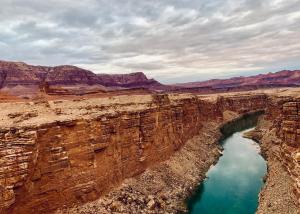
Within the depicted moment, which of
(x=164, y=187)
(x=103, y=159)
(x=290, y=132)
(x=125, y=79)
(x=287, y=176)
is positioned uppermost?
(x=125, y=79)

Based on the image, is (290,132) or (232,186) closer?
(290,132)

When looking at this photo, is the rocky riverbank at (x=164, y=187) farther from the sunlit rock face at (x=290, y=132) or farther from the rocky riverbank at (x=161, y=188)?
the sunlit rock face at (x=290, y=132)

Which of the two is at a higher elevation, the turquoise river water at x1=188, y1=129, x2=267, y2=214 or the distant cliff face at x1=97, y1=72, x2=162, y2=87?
the distant cliff face at x1=97, y1=72, x2=162, y2=87

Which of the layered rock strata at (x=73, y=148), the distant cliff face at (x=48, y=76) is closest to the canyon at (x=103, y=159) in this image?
the layered rock strata at (x=73, y=148)

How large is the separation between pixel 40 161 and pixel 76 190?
4.84 meters

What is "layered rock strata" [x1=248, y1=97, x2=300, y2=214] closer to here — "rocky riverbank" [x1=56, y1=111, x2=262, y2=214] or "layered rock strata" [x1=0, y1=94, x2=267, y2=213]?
"rocky riverbank" [x1=56, y1=111, x2=262, y2=214]

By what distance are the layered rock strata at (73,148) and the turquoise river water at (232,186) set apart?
754 centimetres

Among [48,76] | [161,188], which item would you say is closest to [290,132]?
[161,188]

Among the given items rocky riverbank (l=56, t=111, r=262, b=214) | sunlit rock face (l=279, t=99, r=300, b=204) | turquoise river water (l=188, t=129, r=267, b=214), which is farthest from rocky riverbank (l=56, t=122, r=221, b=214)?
sunlit rock face (l=279, t=99, r=300, b=204)

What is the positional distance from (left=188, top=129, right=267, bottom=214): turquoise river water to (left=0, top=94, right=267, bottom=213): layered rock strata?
297 inches

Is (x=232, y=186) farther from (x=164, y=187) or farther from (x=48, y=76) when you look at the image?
(x=48, y=76)

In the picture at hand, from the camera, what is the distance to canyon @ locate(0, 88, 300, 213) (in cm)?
2598

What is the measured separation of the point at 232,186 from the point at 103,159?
64.2ft

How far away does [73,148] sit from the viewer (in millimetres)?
30141
